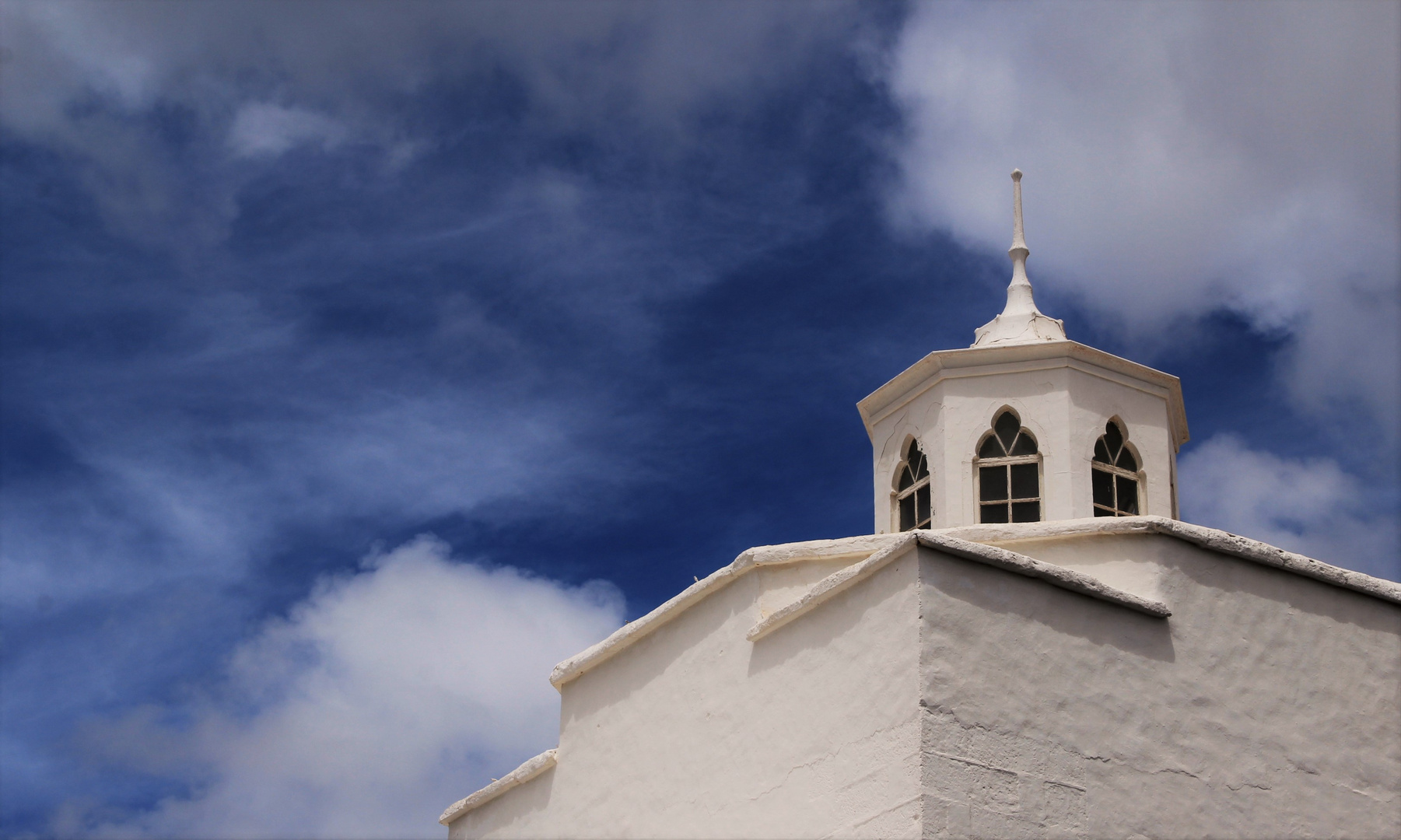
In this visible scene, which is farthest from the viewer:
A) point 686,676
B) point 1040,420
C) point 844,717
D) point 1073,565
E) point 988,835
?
point 1040,420

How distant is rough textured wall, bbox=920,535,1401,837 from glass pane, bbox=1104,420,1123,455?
3.27 metres

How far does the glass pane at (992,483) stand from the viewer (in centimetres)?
1416

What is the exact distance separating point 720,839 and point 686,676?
141 cm

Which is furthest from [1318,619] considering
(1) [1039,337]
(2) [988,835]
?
(1) [1039,337]

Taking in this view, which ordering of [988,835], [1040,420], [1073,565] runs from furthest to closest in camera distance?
[1040,420] < [1073,565] < [988,835]

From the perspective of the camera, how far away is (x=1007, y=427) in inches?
568

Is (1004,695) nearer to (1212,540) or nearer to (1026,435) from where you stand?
(1212,540)

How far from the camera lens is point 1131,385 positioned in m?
14.7

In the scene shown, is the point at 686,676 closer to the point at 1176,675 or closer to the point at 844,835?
the point at 844,835

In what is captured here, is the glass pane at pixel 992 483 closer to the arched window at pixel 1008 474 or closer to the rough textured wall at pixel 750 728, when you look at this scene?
the arched window at pixel 1008 474

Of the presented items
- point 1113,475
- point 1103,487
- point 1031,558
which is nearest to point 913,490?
point 1103,487

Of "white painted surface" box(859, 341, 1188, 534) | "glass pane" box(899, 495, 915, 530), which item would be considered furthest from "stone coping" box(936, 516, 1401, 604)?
"glass pane" box(899, 495, 915, 530)

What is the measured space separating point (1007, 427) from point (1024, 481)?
572 millimetres

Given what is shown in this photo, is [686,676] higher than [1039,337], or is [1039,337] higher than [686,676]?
[1039,337]
